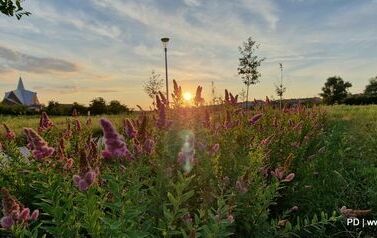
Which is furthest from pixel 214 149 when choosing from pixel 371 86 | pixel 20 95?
pixel 20 95

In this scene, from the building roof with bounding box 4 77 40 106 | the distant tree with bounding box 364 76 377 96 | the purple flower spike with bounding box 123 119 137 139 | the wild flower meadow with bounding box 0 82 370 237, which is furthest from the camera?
the building roof with bounding box 4 77 40 106

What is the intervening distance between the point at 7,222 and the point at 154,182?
156cm

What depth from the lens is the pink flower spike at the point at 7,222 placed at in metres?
2.29

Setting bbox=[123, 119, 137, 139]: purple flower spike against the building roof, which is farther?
the building roof

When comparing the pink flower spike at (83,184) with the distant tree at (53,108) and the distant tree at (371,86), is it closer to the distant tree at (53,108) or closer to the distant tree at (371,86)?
the distant tree at (53,108)

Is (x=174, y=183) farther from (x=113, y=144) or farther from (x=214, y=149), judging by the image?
(x=113, y=144)

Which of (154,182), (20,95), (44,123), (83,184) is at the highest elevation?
(20,95)

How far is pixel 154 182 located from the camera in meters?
3.73

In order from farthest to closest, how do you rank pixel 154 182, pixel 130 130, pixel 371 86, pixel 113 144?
pixel 371 86
pixel 154 182
pixel 130 130
pixel 113 144

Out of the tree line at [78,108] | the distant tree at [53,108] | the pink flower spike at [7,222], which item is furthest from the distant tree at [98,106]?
the pink flower spike at [7,222]

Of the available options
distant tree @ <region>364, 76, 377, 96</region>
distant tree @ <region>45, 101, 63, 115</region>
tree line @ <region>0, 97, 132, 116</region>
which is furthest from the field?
distant tree @ <region>364, 76, 377, 96</region>

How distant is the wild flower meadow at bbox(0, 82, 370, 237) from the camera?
2406mm

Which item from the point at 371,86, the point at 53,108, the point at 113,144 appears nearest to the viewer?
the point at 113,144

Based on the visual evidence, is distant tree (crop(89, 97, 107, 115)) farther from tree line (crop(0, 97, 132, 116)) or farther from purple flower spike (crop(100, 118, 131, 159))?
purple flower spike (crop(100, 118, 131, 159))
